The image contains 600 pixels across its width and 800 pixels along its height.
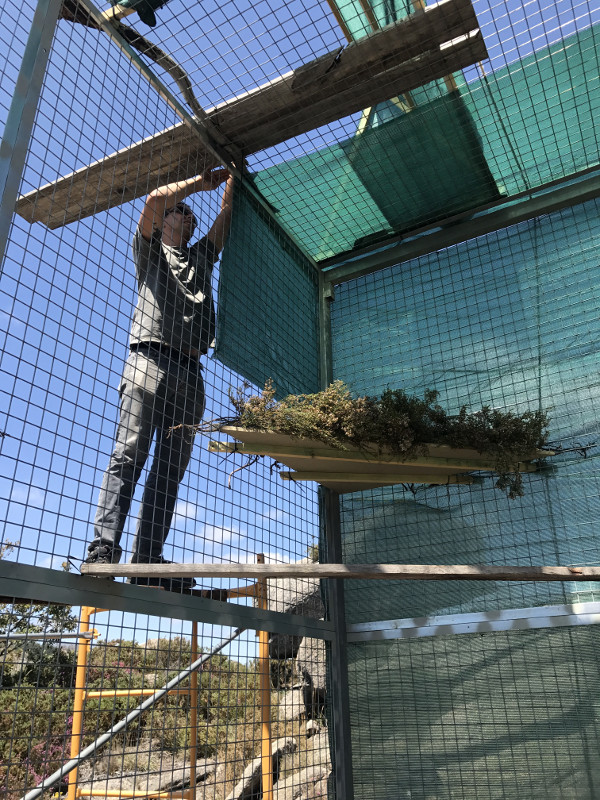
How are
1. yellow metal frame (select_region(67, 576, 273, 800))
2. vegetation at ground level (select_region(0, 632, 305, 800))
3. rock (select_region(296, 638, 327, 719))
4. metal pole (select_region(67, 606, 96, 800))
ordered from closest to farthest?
1. vegetation at ground level (select_region(0, 632, 305, 800))
2. metal pole (select_region(67, 606, 96, 800))
3. yellow metal frame (select_region(67, 576, 273, 800))
4. rock (select_region(296, 638, 327, 719))

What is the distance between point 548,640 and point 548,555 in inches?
15.4

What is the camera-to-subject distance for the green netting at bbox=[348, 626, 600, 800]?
9.44 feet

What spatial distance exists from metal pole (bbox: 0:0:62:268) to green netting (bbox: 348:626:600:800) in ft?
8.86

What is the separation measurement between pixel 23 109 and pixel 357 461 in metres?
1.87

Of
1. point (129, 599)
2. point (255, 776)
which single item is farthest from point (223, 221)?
point (255, 776)

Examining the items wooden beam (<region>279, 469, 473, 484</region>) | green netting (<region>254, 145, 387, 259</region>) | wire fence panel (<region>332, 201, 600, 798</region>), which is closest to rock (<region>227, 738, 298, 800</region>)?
wire fence panel (<region>332, 201, 600, 798</region>)

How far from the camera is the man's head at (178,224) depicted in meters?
2.97

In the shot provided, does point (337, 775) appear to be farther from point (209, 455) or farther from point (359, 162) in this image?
point (359, 162)

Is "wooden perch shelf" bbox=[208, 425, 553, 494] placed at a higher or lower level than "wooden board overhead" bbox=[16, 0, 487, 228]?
lower

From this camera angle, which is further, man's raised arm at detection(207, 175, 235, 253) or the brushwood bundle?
man's raised arm at detection(207, 175, 235, 253)

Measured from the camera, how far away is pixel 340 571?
217 centimetres

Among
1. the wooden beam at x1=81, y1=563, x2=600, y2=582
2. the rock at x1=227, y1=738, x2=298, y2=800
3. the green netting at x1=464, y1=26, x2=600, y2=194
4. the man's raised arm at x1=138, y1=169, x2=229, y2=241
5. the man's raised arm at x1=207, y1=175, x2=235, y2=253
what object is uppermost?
the green netting at x1=464, y1=26, x2=600, y2=194

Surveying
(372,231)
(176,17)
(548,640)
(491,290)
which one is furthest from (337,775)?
(176,17)

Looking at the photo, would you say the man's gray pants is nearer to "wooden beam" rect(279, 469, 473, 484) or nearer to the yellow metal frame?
the yellow metal frame
